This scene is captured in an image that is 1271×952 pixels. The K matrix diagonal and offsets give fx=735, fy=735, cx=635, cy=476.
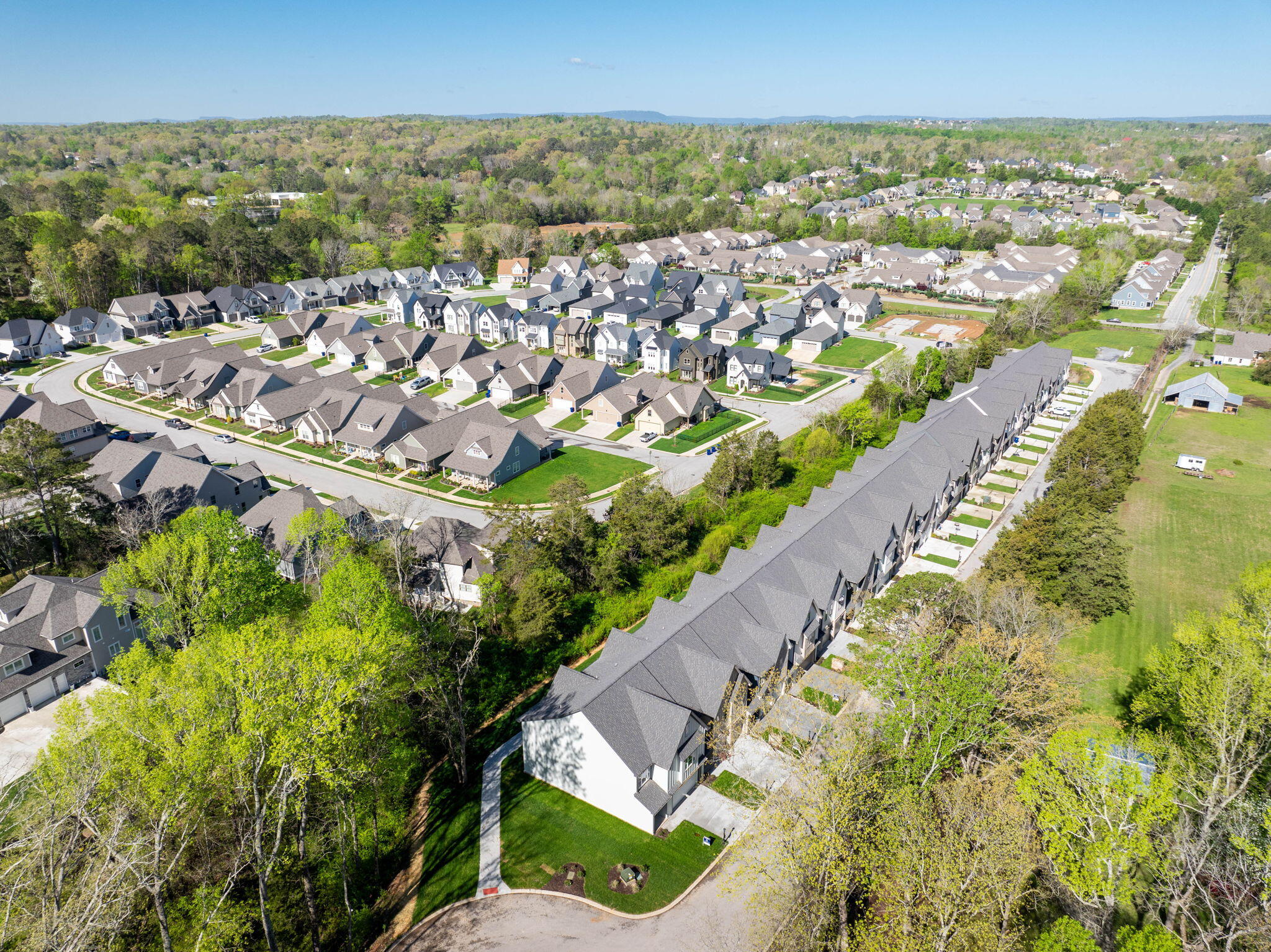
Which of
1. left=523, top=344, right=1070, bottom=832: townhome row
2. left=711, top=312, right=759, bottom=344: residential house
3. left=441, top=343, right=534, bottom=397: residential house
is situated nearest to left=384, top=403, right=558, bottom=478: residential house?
left=441, top=343, right=534, bottom=397: residential house

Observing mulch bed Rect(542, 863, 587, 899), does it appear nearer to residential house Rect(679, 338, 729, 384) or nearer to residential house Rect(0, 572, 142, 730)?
residential house Rect(0, 572, 142, 730)

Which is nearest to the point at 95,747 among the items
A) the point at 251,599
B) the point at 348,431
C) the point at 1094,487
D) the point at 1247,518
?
the point at 251,599

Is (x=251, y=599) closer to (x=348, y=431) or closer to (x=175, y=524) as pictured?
(x=175, y=524)

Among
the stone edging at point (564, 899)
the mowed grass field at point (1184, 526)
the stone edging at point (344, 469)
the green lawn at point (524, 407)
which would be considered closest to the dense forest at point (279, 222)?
the stone edging at point (344, 469)

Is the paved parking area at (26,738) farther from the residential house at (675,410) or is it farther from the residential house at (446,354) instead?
the residential house at (446,354)

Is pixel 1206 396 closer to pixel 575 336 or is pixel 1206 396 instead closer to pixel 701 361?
pixel 701 361

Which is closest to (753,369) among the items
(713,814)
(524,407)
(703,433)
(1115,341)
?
(703,433)

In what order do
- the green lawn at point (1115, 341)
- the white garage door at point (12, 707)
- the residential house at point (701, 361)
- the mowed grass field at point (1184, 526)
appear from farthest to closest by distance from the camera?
the green lawn at point (1115, 341), the residential house at point (701, 361), the mowed grass field at point (1184, 526), the white garage door at point (12, 707)
